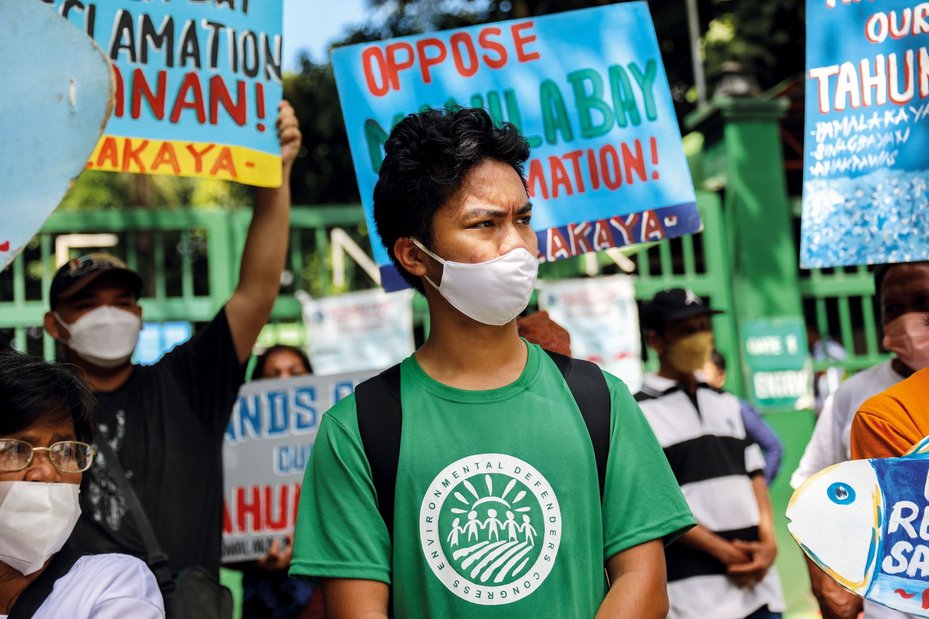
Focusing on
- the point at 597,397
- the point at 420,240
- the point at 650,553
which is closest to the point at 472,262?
the point at 420,240

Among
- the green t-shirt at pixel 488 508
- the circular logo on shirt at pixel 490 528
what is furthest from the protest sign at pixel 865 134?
the circular logo on shirt at pixel 490 528

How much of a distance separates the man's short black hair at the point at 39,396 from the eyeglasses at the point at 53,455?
0.03 m

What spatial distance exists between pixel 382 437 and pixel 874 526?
1.04m

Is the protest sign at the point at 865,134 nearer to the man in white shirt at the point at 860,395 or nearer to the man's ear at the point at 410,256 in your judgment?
the man in white shirt at the point at 860,395

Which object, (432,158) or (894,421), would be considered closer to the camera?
(432,158)

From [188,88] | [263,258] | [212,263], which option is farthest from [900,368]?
[212,263]

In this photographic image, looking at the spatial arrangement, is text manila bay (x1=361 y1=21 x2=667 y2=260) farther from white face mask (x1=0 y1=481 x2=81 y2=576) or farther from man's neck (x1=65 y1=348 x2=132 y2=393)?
white face mask (x1=0 y1=481 x2=81 y2=576)

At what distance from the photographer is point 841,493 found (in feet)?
7.33

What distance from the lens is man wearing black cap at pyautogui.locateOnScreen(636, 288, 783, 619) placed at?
3867 millimetres

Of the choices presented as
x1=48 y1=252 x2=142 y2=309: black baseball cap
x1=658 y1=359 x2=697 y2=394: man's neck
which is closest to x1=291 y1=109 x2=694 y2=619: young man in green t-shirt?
x1=48 y1=252 x2=142 y2=309: black baseball cap

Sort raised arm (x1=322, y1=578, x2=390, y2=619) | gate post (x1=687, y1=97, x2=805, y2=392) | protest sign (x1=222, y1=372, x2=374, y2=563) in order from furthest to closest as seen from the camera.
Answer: gate post (x1=687, y1=97, x2=805, y2=392) < protest sign (x1=222, y1=372, x2=374, y2=563) < raised arm (x1=322, y1=578, x2=390, y2=619)

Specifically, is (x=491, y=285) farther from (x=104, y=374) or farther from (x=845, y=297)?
(x=845, y=297)

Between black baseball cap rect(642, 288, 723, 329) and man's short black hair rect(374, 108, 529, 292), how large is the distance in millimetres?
2112

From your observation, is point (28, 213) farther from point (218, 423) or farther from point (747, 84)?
point (747, 84)
